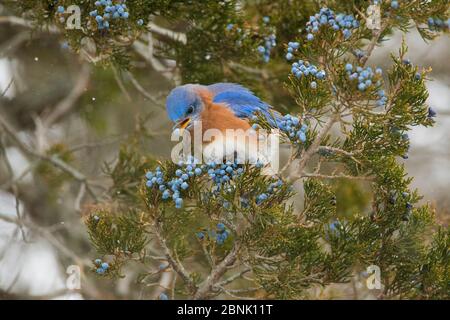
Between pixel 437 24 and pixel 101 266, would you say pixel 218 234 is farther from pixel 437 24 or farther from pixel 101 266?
pixel 437 24

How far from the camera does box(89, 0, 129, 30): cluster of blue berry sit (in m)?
3.16

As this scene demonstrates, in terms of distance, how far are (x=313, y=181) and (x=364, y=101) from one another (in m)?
0.39

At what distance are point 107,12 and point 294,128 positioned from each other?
1018 mm

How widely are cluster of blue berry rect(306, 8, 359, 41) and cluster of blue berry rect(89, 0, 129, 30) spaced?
84 centimetres

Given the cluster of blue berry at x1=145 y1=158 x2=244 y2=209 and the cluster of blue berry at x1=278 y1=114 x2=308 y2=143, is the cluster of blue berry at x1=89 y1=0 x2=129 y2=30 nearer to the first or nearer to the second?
the cluster of blue berry at x1=145 y1=158 x2=244 y2=209

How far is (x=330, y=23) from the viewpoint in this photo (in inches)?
108

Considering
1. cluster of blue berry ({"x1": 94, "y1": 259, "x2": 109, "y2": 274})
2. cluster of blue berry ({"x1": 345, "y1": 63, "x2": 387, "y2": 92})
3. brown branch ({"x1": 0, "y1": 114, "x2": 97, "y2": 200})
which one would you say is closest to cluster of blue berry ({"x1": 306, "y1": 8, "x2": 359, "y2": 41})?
cluster of blue berry ({"x1": 345, "y1": 63, "x2": 387, "y2": 92})

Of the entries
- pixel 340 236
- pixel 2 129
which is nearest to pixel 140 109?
pixel 2 129

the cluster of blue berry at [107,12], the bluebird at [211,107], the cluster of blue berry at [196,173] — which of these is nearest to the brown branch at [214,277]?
the cluster of blue berry at [196,173]

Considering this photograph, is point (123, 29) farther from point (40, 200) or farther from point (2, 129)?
point (40, 200)

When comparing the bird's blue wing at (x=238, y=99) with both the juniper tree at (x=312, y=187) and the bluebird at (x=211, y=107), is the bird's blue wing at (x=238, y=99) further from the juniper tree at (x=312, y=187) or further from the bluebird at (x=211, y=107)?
the juniper tree at (x=312, y=187)

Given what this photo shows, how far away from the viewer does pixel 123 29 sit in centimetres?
330

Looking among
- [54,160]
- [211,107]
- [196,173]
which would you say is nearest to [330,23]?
[196,173]

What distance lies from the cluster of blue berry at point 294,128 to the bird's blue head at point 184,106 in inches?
37.6
